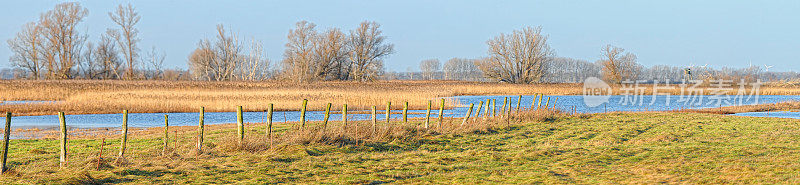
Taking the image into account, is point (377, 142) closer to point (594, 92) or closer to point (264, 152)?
point (264, 152)

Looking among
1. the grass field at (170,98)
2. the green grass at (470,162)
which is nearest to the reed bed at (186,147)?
the green grass at (470,162)

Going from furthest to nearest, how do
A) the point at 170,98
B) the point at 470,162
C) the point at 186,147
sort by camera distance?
the point at 170,98 → the point at 186,147 → the point at 470,162

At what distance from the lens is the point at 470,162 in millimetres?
13812

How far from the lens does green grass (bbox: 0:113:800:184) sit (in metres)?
11.3

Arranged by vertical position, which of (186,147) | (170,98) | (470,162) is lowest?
(470,162)

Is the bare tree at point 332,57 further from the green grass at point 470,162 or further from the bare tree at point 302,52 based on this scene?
the green grass at point 470,162

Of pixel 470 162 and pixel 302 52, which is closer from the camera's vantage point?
pixel 470 162

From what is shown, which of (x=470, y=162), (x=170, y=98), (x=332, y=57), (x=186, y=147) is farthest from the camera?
(x=332, y=57)

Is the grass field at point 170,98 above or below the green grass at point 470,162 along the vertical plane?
above

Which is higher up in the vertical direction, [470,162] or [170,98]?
[170,98]

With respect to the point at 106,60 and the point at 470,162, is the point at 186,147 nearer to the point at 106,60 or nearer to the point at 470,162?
the point at 470,162

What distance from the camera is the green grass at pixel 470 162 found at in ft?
37.1

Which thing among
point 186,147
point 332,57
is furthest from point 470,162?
point 332,57

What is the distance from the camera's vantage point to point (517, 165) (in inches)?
526
